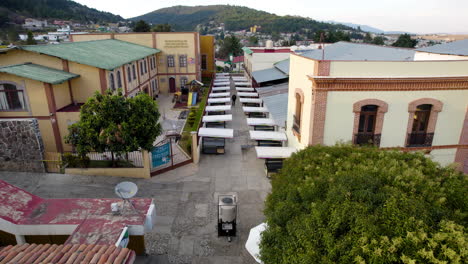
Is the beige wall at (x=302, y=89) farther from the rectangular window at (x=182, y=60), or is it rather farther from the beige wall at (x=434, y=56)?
the rectangular window at (x=182, y=60)

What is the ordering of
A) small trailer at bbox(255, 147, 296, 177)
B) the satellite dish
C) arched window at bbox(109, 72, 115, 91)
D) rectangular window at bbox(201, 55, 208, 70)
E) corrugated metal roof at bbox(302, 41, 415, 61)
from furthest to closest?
rectangular window at bbox(201, 55, 208, 70), arched window at bbox(109, 72, 115, 91), corrugated metal roof at bbox(302, 41, 415, 61), small trailer at bbox(255, 147, 296, 177), the satellite dish

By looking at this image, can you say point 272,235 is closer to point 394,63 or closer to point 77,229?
point 77,229

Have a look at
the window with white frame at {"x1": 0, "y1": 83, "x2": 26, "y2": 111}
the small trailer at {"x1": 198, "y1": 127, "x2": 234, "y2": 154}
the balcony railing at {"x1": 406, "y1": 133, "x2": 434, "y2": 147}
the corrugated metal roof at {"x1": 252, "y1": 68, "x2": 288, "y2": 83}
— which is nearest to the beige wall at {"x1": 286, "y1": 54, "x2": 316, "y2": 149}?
the small trailer at {"x1": 198, "y1": 127, "x2": 234, "y2": 154}

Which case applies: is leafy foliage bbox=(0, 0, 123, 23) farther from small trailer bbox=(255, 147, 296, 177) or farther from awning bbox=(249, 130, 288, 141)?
small trailer bbox=(255, 147, 296, 177)

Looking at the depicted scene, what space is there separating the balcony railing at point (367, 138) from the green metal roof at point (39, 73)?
18.5 metres

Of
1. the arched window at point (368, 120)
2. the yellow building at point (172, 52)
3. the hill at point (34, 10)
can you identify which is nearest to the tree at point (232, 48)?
the yellow building at point (172, 52)

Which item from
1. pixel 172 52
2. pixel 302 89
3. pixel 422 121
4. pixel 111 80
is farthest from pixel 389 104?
pixel 172 52

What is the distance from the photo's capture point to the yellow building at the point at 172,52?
39.8 metres

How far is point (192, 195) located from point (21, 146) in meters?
10.5

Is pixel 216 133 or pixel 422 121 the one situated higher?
pixel 422 121

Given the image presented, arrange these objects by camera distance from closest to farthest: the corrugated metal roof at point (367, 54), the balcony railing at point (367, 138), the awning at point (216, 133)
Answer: the balcony railing at point (367, 138)
the awning at point (216, 133)
the corrugated metal roof at point (367, 54)

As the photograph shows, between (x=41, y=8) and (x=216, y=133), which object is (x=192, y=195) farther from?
(x=41, y=8)

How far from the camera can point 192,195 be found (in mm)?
15797

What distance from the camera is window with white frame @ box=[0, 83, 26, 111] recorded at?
18922mm
